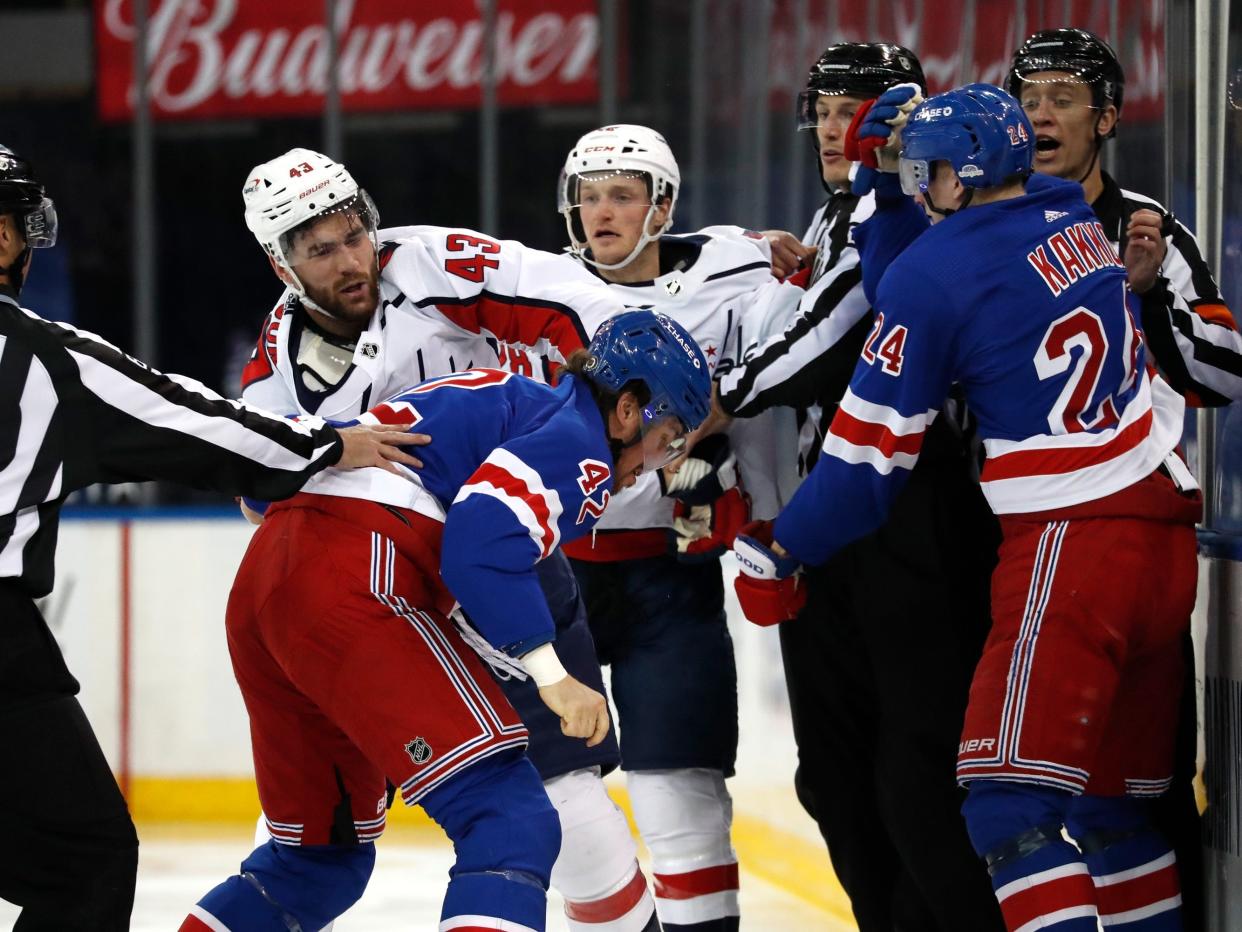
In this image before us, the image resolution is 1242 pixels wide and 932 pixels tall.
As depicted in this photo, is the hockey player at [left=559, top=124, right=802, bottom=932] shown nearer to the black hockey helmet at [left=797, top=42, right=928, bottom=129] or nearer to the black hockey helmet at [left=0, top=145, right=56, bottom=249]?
the black hockey helmet at [left=797, top=42, right=928, bottom=129]

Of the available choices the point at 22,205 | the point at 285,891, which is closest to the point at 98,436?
the point at 22,205

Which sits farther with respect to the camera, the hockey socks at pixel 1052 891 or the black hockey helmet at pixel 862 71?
the black hockey helmet at pixel 862 71

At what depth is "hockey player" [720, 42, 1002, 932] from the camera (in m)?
2.87

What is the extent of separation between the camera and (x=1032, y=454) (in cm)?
259

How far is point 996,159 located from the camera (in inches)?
101

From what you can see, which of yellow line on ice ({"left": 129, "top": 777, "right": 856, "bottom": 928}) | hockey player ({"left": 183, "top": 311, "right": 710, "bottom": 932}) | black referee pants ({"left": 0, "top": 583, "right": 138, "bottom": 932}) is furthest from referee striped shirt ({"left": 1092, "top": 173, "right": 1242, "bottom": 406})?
yellow line on ice ({"left": 129, "top": 777, "right": 856, "bottom": 928})

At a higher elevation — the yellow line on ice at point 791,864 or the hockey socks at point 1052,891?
the hockey socks at point 1052,891

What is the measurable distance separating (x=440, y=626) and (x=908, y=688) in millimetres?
822

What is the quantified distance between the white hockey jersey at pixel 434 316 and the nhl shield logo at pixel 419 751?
856 mm

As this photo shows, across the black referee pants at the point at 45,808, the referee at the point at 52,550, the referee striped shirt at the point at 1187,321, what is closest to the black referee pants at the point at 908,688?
the referee striped shirt at the point at 1187,321

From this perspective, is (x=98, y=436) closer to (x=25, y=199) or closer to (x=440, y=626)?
(x=25, y=199)

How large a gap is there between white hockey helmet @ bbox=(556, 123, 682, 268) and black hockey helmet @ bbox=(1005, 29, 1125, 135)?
25.0 inches

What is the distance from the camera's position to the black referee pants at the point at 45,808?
2.30m

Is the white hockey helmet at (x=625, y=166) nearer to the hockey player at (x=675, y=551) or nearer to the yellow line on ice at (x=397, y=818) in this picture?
the hockey player at (x=675, y=551)
